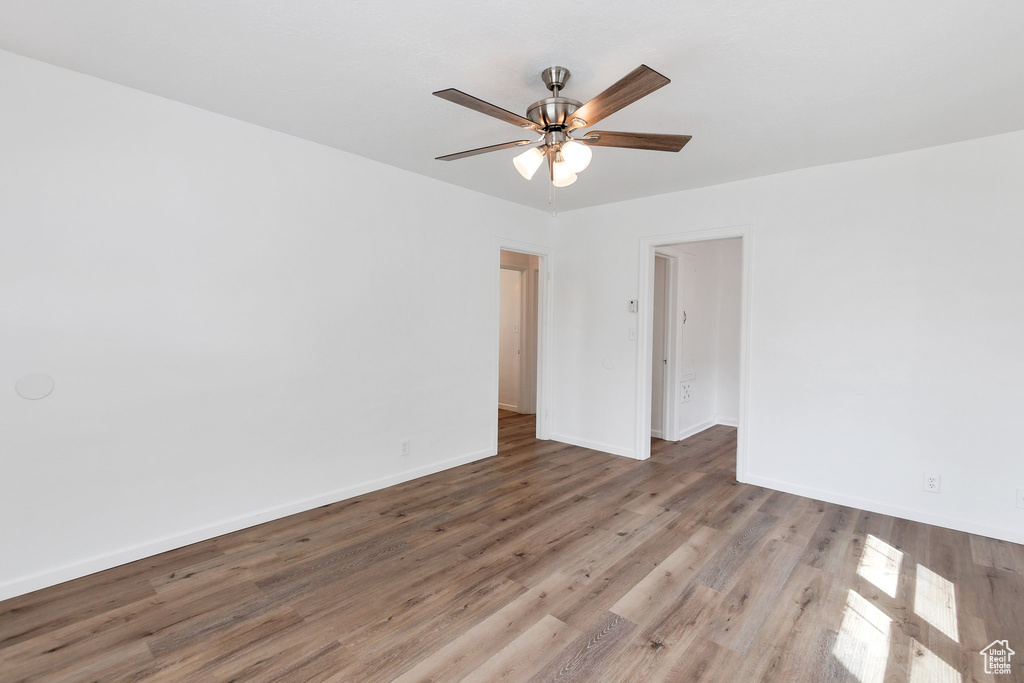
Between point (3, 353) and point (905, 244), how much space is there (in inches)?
208

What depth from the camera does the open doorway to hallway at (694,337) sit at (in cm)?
547

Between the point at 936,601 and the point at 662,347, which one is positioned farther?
the point at 662,347

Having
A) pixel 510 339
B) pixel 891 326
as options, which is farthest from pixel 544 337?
pixel 891 326

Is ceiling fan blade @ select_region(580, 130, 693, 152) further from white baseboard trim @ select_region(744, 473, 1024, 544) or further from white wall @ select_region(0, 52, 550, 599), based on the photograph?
white baseboard trim @ select_region(744, 473, 1024, 544)

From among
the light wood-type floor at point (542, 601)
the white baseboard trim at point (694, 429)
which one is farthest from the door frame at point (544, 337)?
the light wood-type floor at point (542, 601)

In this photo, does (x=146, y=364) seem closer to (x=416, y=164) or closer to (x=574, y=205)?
(x=416, y=164)

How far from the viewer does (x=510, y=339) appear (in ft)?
23.7

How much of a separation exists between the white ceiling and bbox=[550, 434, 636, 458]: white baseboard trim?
291 centimetres

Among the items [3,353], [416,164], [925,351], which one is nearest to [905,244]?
[925,351]

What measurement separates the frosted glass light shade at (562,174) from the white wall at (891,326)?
231 cm

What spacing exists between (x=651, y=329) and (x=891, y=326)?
1.83 meters

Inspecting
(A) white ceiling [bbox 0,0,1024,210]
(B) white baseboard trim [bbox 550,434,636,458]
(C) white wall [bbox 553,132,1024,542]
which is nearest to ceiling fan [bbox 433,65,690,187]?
(A) white ceiling [bbox 0,0,1024,210]

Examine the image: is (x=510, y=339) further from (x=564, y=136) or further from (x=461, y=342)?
(x=564, y=136)

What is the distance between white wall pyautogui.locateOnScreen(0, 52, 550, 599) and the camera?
2350 mm
